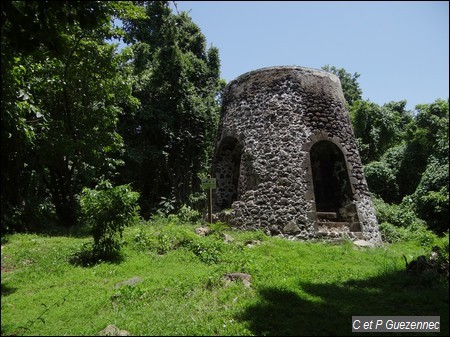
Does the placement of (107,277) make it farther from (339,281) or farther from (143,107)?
(143,107)

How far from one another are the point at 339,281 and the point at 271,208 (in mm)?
3624

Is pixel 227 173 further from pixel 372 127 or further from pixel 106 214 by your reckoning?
pixel 372 127

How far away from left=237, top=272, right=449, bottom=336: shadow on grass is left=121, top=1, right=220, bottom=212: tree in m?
11.3

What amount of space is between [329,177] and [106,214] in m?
6.52

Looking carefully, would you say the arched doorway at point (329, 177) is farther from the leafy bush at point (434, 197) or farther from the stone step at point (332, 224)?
the leafy bush at point (434, 197)

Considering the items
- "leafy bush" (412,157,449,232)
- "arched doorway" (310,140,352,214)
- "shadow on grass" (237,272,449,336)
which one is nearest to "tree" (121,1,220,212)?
"arched doorway" (310,140,352,214)

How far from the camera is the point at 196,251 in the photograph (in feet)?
23.8

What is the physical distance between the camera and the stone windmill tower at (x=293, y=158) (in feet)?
30.2

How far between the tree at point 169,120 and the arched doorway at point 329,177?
715 centimetres

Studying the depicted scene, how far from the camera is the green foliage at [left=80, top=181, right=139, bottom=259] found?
22.1ft

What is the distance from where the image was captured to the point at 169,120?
53.5ft

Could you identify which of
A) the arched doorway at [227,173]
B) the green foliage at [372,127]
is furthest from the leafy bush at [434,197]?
the arched doorway at [227,173]

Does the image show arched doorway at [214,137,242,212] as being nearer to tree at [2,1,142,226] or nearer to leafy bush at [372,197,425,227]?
tree at [2,1,142,226]

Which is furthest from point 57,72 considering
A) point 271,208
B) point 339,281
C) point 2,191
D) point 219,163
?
point 339,281
